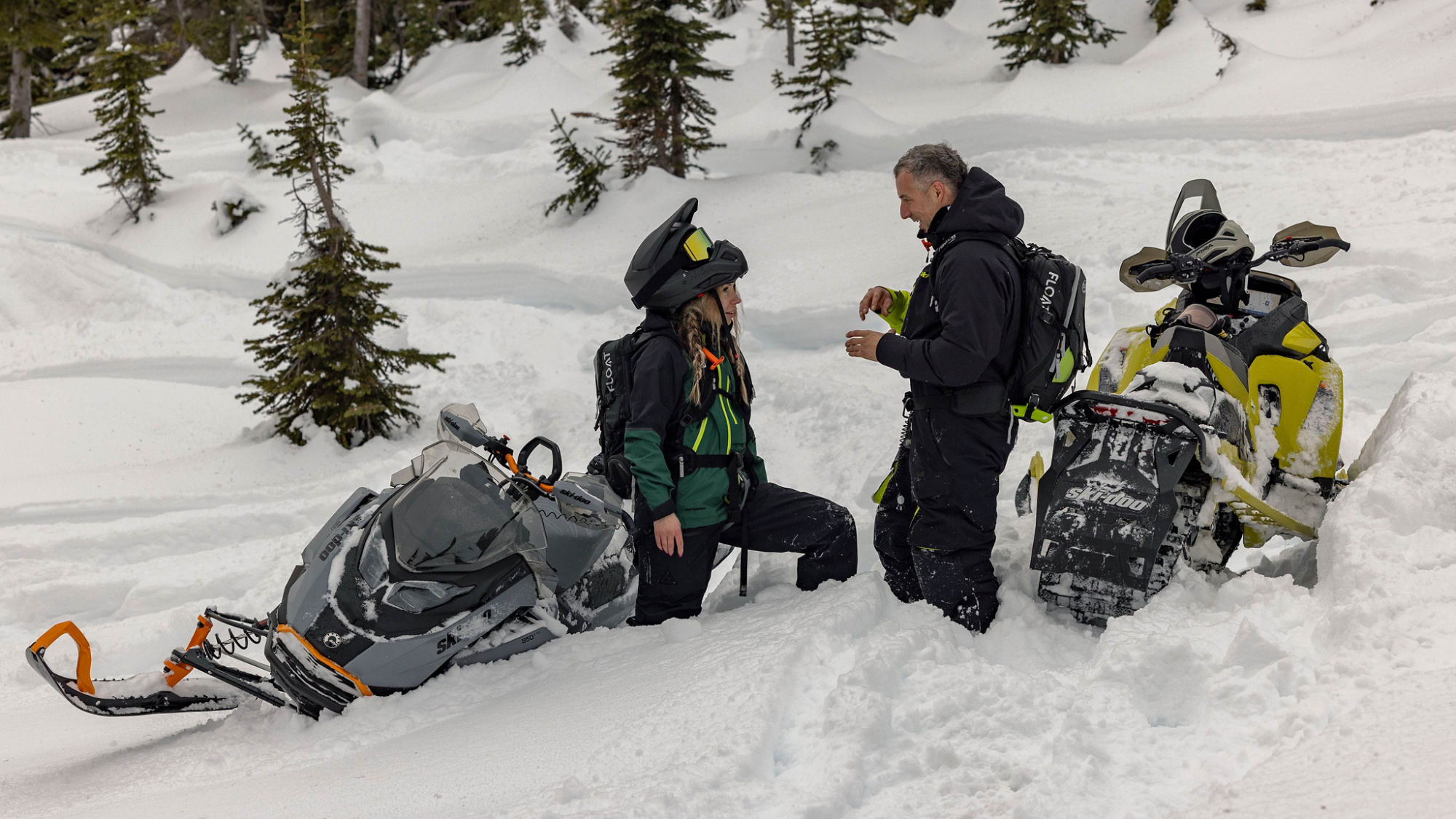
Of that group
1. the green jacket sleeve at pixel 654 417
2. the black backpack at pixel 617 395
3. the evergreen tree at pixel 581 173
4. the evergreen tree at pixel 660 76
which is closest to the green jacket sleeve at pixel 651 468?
the green jacket sleeve at pixel 654 417

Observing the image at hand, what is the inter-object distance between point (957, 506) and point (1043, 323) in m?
0.71

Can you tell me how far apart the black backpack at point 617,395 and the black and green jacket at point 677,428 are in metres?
0.04

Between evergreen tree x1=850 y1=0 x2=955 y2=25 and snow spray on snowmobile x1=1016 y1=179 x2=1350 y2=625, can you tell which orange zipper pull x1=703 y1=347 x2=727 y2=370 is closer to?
snow spray on snowmobile x1=1016 y1=179 x2=1350 y2=625

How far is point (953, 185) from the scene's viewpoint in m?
3.42

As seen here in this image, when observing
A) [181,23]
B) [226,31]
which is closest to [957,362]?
[181,23]

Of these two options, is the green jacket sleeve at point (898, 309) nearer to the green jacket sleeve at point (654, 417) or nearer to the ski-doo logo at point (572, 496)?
the green jacket sleeve at point (654, 417)

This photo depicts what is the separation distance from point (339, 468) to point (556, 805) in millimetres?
6540

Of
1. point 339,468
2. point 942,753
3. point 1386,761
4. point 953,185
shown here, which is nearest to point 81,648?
→ point 942,753

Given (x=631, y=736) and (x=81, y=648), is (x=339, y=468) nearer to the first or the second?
(x=81, y=648)

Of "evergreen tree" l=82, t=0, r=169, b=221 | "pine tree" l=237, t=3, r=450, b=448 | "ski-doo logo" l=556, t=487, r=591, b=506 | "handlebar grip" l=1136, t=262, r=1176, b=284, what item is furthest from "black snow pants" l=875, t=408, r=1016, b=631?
"evergreen tree" l=82, t=0, r=169, b=221

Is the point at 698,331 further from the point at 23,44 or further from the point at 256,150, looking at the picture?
the point at 23,44

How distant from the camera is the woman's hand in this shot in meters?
3.54

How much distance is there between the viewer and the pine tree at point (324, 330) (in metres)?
8.28

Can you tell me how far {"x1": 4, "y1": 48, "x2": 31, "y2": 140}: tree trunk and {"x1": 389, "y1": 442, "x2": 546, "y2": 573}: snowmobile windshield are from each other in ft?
76.5
